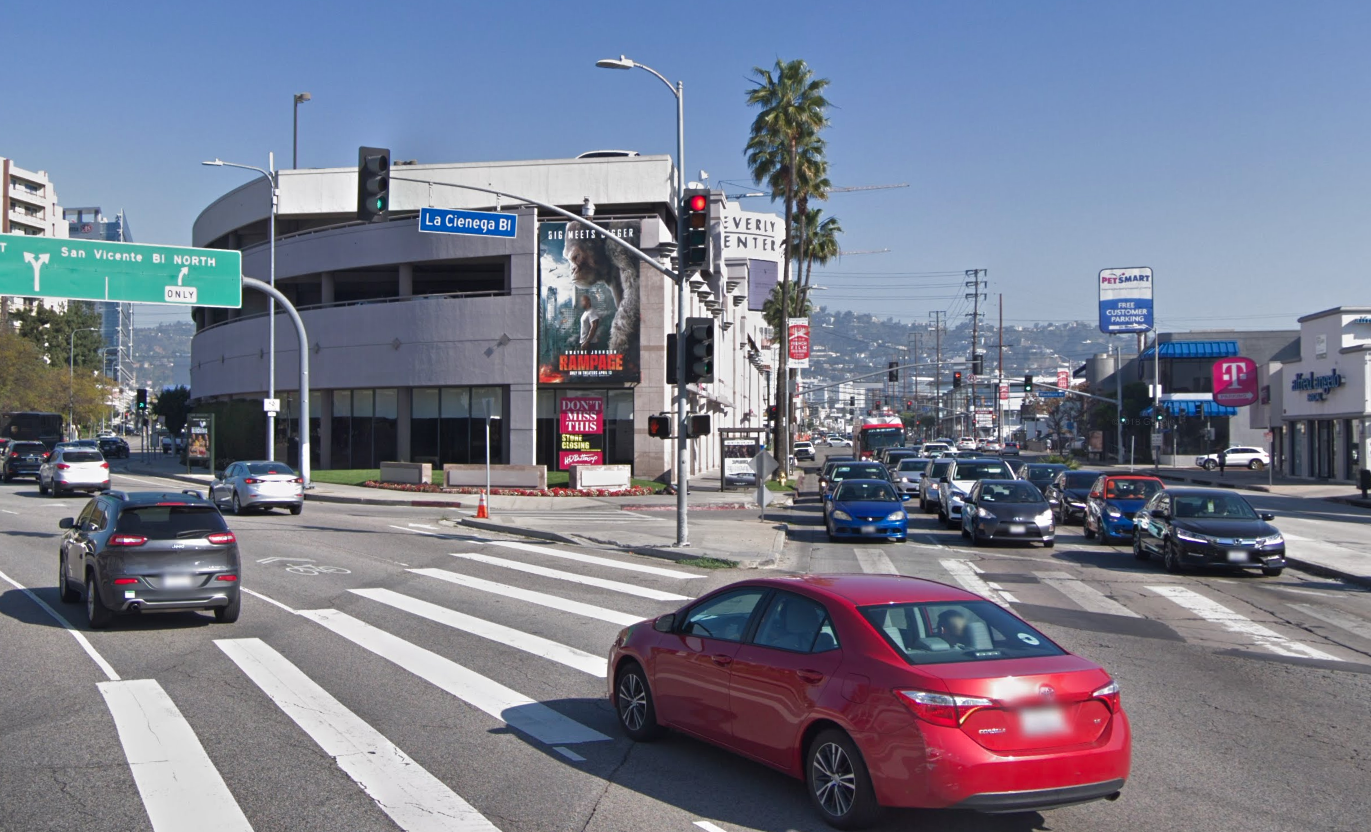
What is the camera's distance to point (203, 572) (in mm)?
13078

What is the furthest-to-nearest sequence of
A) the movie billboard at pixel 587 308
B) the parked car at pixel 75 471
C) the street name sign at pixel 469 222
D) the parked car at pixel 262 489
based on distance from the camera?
the movie billboard at pixel 587 308 → the parked car at pixel 75 471 → the parked car at pixel 262 489 → the street name sign at pixel 469 222

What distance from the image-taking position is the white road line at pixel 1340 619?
46.0 feet

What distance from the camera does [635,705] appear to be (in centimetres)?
843

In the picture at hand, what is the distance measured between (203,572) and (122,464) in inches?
2435

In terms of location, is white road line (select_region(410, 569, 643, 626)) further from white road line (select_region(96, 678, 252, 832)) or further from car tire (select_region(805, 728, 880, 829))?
car tire (select_region(805, 728, 880, 829))

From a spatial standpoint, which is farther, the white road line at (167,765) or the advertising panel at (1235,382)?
the advertising panel at (1235,382)

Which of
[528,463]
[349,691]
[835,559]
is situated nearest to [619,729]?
[349,691]

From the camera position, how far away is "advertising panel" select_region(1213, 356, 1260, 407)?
60.1 meters

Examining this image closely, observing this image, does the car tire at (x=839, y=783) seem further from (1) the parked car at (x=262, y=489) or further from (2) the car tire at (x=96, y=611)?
(1) the parked car at (x=262, y=489)

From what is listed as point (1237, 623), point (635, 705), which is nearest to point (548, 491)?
point (1237, 623)

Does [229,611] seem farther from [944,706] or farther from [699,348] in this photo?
[699,348]

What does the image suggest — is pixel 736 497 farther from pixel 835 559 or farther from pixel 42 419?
pixel 42 419

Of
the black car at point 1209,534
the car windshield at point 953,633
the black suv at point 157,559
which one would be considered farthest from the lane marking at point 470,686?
the black car at point 1209,534

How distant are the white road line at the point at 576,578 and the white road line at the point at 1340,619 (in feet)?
28.0
